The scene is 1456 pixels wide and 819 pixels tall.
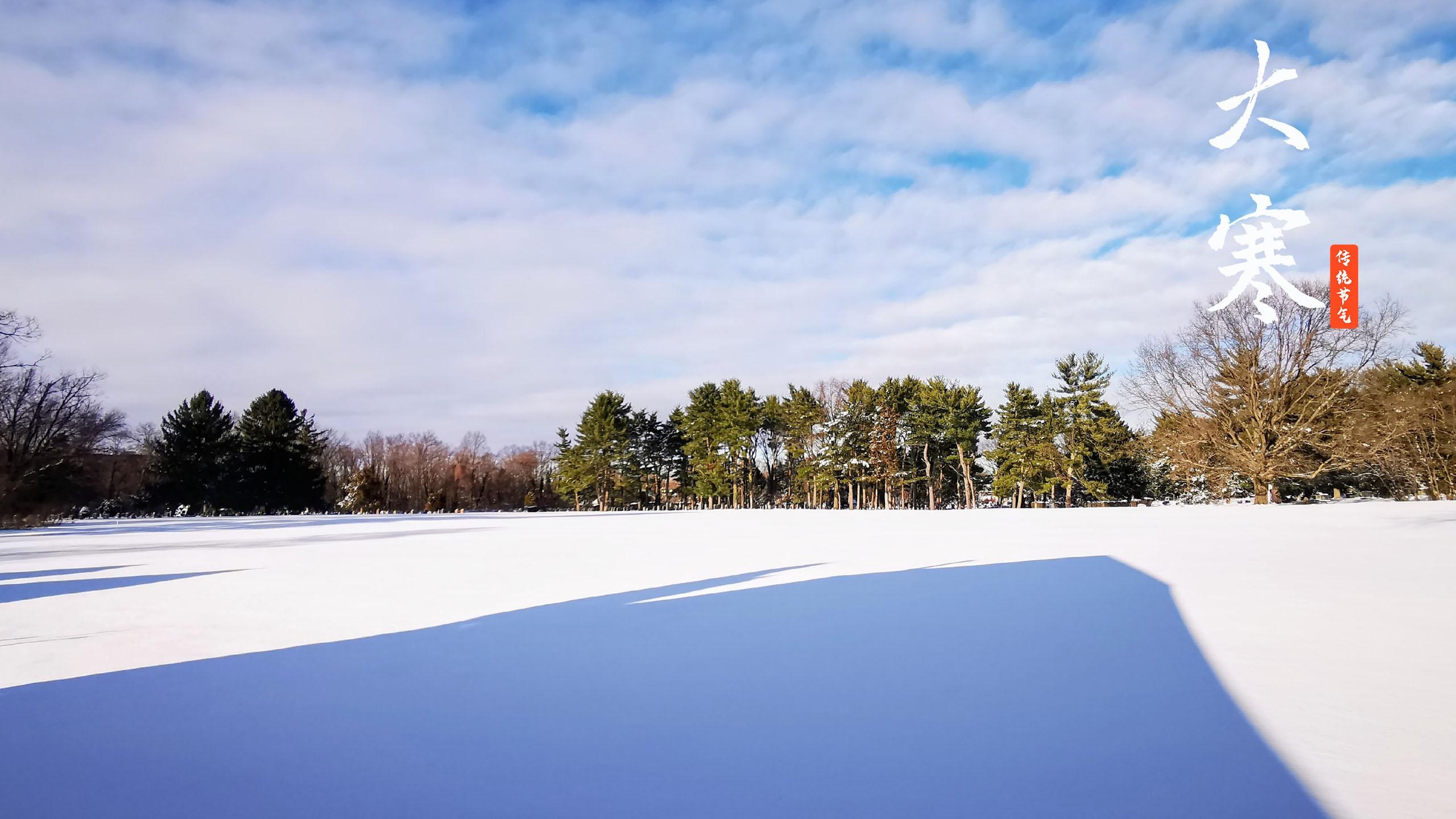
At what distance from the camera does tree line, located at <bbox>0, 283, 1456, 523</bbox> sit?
971 inches

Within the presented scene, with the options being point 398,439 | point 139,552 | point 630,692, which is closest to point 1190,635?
point 630,692

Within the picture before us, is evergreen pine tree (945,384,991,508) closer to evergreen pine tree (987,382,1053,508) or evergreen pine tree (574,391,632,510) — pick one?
evergreen pine tree (987,382,1053,508)

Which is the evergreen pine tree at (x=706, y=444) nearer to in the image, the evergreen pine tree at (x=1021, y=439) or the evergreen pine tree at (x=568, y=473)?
the evergreen pine tree at (x=568, y=473)

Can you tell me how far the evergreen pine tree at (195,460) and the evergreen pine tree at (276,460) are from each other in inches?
40.8

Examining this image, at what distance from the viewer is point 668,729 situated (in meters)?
3.02

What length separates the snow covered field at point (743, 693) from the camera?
2.43m

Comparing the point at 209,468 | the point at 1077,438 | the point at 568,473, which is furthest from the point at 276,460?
the point at 1077,438

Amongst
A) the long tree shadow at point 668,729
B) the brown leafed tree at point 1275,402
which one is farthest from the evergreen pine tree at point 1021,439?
the long tree shadow at point 668,729

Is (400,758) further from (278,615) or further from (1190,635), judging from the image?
(1190,635)

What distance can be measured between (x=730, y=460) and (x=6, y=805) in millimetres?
45525

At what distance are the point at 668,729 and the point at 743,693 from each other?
1.96 ft

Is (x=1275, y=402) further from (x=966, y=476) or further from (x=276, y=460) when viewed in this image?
(x=276, y=460)

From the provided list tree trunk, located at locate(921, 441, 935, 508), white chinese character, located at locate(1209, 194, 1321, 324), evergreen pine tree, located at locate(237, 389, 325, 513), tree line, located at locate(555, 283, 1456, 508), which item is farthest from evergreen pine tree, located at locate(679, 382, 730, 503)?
white chinese character, located at locate(1209, 194, 1321, 324)

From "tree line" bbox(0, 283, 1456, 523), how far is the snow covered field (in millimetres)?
21525
